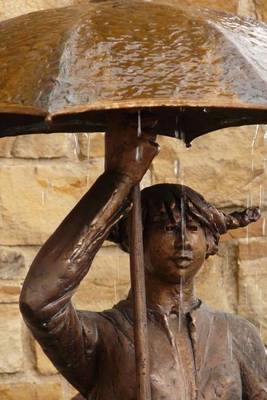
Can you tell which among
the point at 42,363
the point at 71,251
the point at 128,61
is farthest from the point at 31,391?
the point at 128,61

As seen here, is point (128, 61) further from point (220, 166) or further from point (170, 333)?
point (220, 166)

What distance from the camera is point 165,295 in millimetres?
3314

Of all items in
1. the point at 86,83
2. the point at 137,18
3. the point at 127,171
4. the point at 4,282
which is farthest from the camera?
the point at 4,282

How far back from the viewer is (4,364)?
4.88m

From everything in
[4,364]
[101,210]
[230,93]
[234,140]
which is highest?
[230,93]

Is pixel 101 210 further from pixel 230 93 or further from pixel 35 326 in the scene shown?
pixel 230 93

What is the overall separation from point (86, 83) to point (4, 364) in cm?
236

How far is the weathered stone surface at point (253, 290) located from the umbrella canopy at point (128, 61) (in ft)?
7.33

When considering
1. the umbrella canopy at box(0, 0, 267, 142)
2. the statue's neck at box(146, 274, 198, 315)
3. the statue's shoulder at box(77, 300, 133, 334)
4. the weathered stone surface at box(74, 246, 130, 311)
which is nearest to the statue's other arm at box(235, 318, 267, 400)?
the statue's neck at box(146, 274, 198, 315)

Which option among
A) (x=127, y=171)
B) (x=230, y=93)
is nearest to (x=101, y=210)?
(x=127, y=171)

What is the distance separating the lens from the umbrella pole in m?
3.11

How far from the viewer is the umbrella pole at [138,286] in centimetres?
311

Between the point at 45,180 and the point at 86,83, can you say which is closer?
the point at 86,83

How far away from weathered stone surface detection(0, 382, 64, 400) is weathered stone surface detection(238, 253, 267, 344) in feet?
2.47
